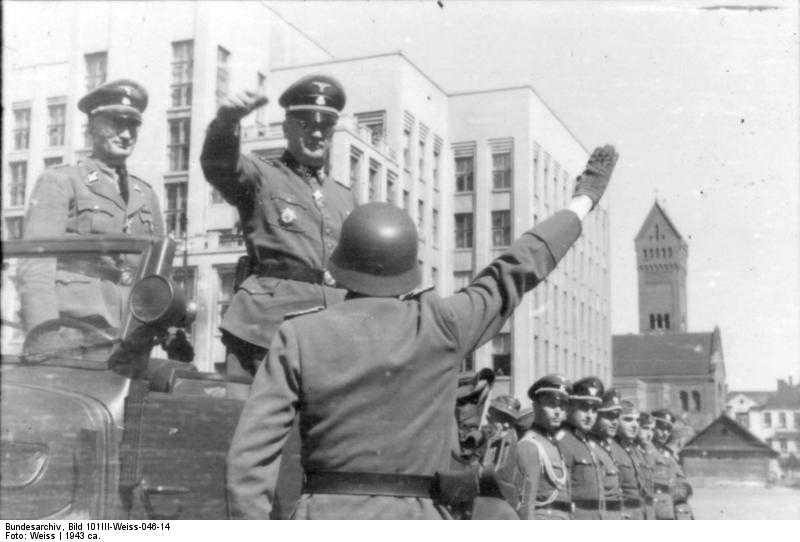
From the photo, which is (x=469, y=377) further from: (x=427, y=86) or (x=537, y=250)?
(x=427, y=86)

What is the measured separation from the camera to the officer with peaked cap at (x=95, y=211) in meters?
2.47

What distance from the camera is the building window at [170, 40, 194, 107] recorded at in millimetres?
6090

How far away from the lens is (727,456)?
18.0 meters

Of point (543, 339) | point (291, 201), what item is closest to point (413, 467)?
point (291, 201)

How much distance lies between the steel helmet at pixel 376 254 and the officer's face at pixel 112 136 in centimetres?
150

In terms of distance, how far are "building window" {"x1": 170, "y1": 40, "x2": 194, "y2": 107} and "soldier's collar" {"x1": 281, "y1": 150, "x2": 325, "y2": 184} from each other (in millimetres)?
3402

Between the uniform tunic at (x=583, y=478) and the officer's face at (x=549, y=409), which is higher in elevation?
the officer's face at (x=549, y=409)

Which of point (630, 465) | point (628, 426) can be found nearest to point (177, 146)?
point (630, 465)

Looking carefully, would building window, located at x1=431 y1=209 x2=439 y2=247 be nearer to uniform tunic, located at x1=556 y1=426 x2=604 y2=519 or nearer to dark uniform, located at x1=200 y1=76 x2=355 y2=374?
dark uniform, located at x1=200 y1=76 x2=355 y2=374

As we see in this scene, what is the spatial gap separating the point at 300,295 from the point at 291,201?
275mm

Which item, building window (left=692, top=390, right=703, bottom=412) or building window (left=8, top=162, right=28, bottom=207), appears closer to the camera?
building window (left=8, top=162, right=28, bottom=207)

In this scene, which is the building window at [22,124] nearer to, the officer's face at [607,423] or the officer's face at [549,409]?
the officer's face at [549,409]

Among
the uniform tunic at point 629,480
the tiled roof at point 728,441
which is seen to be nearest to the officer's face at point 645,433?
the uniform tunic at point 629,480

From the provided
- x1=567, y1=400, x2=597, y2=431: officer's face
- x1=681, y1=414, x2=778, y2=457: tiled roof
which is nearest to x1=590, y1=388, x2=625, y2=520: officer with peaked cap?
x1=567, y1=400, x2=597, y2=431: officer's face
